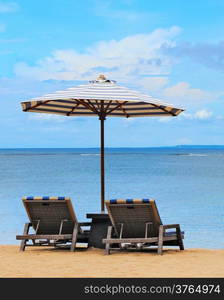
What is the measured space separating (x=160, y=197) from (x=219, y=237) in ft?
35.9

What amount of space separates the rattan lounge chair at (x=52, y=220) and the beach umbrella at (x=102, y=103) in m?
0.73

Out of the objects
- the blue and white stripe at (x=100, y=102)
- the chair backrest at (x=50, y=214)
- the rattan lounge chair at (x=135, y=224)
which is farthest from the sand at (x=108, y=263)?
the blue and white stripe at (x=100, y=102)

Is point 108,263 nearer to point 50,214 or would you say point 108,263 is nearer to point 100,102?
point 50,214

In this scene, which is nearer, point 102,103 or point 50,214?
point 50,214

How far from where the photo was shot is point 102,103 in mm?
9000

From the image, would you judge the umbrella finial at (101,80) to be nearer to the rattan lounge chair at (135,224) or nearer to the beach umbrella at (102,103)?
the beach umbrella at (102,103)

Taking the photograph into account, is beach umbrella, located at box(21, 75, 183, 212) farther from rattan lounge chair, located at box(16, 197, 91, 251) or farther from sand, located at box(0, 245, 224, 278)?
sand, located at box(0, 245, 224, 278)

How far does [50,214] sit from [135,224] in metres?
1.02

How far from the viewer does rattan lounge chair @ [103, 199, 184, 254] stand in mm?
7953

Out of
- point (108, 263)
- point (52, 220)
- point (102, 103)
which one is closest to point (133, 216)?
point (108, 263)

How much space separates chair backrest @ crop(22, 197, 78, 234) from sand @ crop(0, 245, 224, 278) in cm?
30

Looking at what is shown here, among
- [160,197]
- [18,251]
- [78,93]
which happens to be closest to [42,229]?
[18,251]

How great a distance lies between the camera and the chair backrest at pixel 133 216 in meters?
7.95

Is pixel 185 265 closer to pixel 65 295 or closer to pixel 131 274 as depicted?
pixel 131 274
